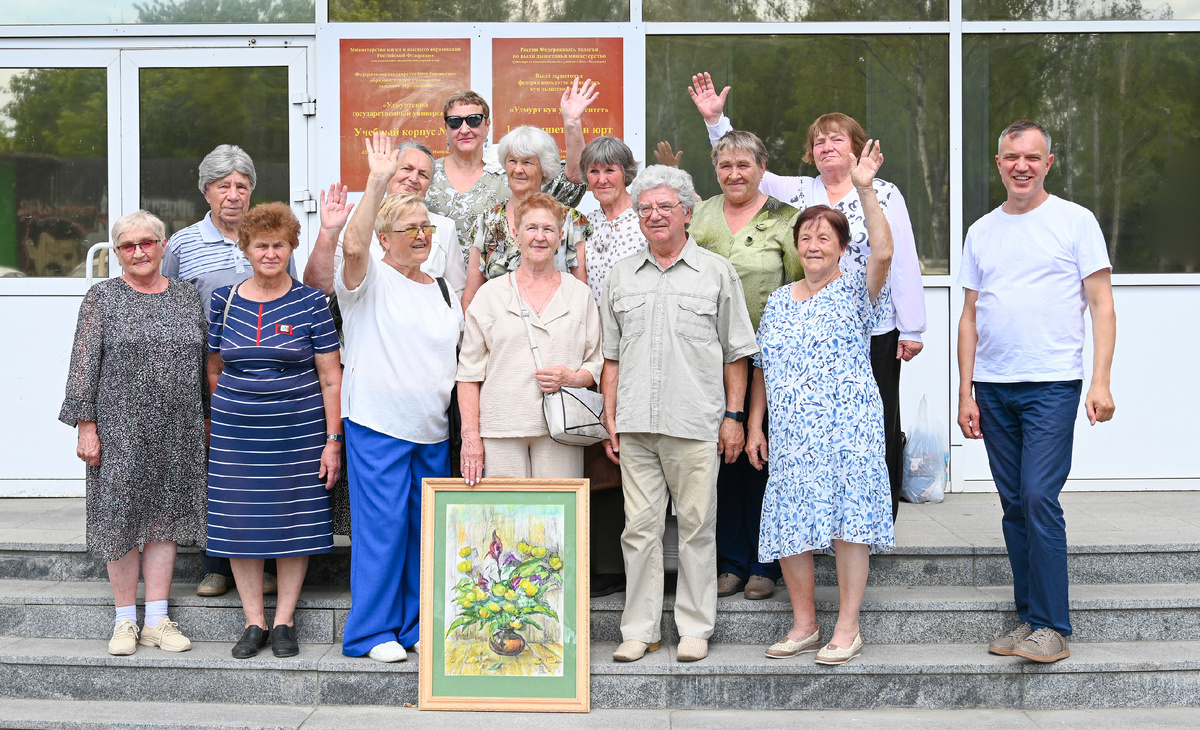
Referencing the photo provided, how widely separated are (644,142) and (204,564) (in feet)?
11.5

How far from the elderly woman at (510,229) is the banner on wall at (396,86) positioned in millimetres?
2017

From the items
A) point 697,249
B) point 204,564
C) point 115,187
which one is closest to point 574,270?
point 697,249

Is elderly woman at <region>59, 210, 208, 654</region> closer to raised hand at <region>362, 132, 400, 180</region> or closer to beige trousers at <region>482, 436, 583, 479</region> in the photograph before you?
raised hand at <region>362, 132, 400, 180</region>

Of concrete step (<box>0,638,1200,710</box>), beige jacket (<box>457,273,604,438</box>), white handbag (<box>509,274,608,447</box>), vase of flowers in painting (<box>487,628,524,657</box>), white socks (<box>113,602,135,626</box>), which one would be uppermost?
beige jacket (<box>457,273,604,438</box>)

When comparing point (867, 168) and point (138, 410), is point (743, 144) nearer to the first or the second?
point (867, 168)

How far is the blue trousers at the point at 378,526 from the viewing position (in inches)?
157

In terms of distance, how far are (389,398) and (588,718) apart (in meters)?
1.42

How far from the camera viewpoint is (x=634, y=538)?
13.1 feet

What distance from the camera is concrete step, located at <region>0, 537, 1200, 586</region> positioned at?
4555mm

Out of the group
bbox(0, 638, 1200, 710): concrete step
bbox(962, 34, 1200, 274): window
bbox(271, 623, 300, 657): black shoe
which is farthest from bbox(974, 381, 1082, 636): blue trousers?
bbox(271, 623, 300, 657): black shoe

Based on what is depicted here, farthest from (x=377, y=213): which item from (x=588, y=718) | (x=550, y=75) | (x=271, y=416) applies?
(x=550, y=75)

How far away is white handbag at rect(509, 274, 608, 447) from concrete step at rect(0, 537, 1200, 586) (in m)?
1.31

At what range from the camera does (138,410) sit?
4.08 metres

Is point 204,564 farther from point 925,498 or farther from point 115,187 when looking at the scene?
point 925,498
